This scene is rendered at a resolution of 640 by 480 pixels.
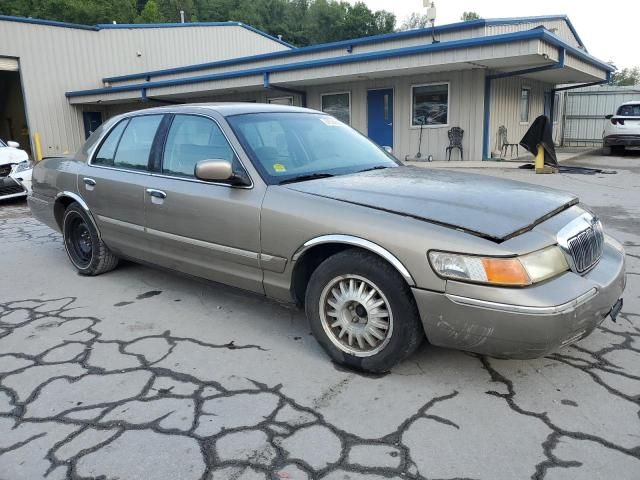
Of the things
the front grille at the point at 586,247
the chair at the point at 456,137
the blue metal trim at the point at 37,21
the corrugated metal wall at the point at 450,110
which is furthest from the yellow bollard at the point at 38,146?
the front grille at the point at 586,247

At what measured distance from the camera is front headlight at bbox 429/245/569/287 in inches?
95.7

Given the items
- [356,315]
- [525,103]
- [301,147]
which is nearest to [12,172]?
[301,147]

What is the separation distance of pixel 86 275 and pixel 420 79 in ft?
41.9

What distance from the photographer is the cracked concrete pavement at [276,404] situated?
2213mm

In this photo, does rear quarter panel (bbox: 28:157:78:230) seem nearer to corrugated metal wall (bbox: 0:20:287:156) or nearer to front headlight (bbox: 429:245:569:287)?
front headlight (bbox: 429:245:569:287)

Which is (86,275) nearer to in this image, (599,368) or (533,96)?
(599,368)

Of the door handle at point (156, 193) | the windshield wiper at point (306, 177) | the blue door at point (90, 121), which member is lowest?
the door handle at point (156, 193)

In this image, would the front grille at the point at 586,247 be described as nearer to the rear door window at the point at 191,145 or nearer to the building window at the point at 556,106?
the rear door window at the point at 191,145

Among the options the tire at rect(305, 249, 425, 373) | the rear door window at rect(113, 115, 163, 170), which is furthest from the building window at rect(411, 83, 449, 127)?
the tire at rect(305, 249, 425, 373)

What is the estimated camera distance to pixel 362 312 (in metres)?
2.93

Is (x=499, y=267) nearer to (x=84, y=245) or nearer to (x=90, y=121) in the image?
(x=84, y=245)

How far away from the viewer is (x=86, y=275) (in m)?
5.02

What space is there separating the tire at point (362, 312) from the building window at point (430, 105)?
13.4m

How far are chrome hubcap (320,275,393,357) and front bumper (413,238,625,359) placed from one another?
0.28 metres
